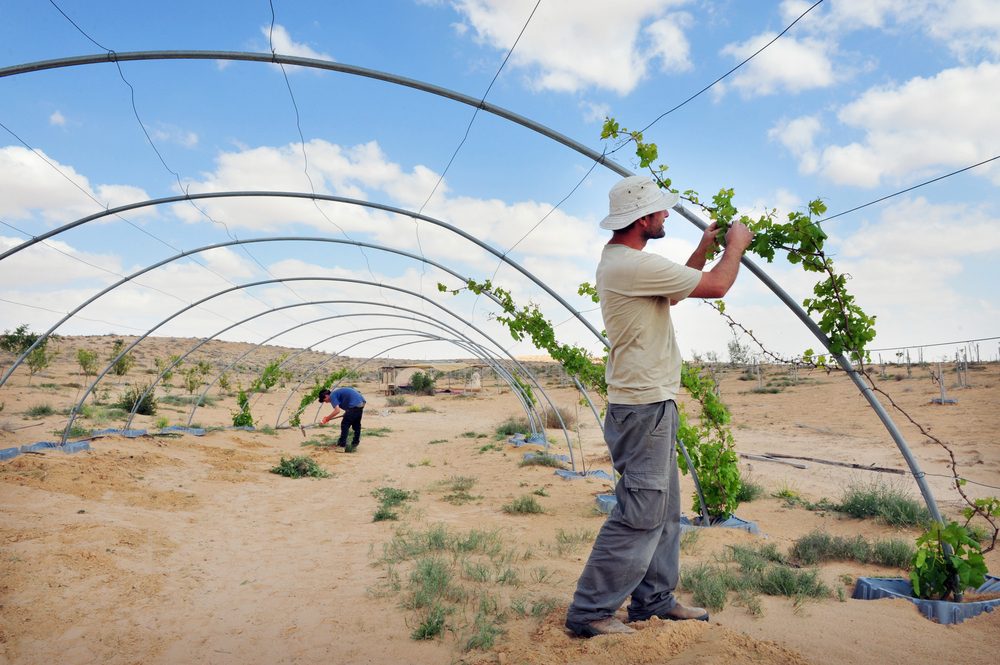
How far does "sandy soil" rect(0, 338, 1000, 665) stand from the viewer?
9.95 feet

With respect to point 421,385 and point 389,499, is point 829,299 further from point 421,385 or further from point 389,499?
point 421,385

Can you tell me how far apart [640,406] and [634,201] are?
1.00 meters

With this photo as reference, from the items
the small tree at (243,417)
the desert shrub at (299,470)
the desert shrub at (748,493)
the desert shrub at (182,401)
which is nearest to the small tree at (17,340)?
the desert shrub at (182,401)

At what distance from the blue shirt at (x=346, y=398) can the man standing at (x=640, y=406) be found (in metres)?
11.6

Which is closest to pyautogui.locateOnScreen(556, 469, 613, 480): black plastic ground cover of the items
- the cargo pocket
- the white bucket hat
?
the cargo pocket

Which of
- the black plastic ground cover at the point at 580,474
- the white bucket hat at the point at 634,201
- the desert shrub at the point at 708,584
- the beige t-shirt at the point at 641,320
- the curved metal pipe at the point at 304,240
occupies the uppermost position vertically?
the curved metal pipe at the point at 304,240

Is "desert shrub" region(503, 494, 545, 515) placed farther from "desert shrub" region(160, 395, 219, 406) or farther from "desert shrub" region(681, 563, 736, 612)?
"desert shrub" region(160, 395, 219, 406)

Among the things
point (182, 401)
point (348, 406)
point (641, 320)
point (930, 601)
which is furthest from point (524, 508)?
point (182, 401)

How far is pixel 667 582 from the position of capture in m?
3.03

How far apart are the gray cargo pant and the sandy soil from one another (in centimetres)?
20

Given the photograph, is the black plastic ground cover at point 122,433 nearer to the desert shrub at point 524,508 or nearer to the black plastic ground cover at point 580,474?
the black plastic ground cover at point 580,474

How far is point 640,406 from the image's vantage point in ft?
9.34

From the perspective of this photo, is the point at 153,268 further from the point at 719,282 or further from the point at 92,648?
the point at 719,282

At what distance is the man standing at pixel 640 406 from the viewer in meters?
2.79
